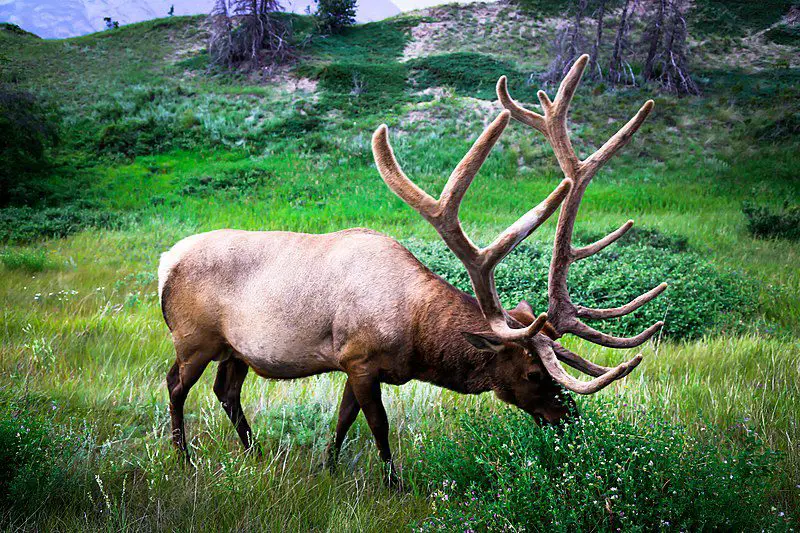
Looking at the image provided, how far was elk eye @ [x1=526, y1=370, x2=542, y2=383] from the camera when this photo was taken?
2357 mm

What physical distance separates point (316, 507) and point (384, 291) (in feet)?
3.52

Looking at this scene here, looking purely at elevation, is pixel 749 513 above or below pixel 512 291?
above

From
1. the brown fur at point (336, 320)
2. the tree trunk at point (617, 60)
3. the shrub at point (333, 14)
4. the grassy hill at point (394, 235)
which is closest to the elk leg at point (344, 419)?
the brown fur at point (336, 320)

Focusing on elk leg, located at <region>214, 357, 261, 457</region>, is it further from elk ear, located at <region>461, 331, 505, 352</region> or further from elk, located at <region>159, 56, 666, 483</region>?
elk ear, located at <region>461, 331, 505, 352</region>

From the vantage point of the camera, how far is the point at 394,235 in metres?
9.31

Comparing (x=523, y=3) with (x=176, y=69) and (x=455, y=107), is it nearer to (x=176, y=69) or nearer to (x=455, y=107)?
(x=455, y=107)

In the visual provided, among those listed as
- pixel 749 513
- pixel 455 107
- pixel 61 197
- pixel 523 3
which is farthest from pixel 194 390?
pixel 523 3

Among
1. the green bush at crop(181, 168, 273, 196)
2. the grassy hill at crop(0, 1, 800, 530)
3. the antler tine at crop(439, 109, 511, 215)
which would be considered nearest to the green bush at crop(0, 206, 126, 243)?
the grassy hill at crop(0, 1, 800, 530)

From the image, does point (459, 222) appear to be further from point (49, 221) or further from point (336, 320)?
point (49, 221)

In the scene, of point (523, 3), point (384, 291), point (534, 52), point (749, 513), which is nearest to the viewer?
point (749, 513)

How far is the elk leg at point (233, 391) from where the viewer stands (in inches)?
118

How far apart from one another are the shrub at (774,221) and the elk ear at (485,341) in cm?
855

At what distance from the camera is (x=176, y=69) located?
2409 centimetres

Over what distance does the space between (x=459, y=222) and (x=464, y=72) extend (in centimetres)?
1979
